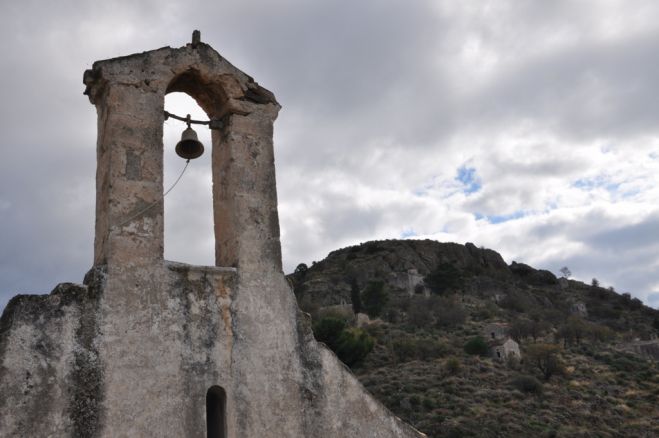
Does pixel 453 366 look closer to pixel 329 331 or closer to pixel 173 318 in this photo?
pixel 329 331

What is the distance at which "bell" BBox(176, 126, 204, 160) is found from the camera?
19.2 feet

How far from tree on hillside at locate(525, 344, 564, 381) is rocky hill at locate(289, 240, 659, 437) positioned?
80 mm

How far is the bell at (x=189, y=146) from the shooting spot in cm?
585

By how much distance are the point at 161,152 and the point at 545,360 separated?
34.1m

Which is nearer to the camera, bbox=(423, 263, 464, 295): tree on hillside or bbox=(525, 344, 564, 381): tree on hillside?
bbox=(525, 344, 564, 381): tree on hillside

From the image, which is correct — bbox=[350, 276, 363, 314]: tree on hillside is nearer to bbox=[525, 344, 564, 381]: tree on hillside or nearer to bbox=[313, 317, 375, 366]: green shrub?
bbox=[313, 317, 375, 366]: green shrub

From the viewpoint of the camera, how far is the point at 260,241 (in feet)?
17.0

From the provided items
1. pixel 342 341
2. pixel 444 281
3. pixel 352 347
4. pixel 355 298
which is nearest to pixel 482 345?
pixel 352 347

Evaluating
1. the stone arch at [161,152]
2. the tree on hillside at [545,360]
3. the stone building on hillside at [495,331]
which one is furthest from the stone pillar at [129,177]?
the stone building on hillside at [495,331]

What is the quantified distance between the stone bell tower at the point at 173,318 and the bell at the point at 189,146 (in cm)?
27

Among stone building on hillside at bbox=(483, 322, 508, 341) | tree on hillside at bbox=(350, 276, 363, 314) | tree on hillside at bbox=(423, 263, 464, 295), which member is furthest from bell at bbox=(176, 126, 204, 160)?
tree on hillside at bbox=(423, 263, 464, 295)

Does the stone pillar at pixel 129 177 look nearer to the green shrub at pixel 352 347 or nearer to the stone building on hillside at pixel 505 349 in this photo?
the green shrub at pixel 352 347

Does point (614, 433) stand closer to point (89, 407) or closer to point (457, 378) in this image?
point (457, 378)

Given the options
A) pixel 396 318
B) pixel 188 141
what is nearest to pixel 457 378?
pixel 396 318
